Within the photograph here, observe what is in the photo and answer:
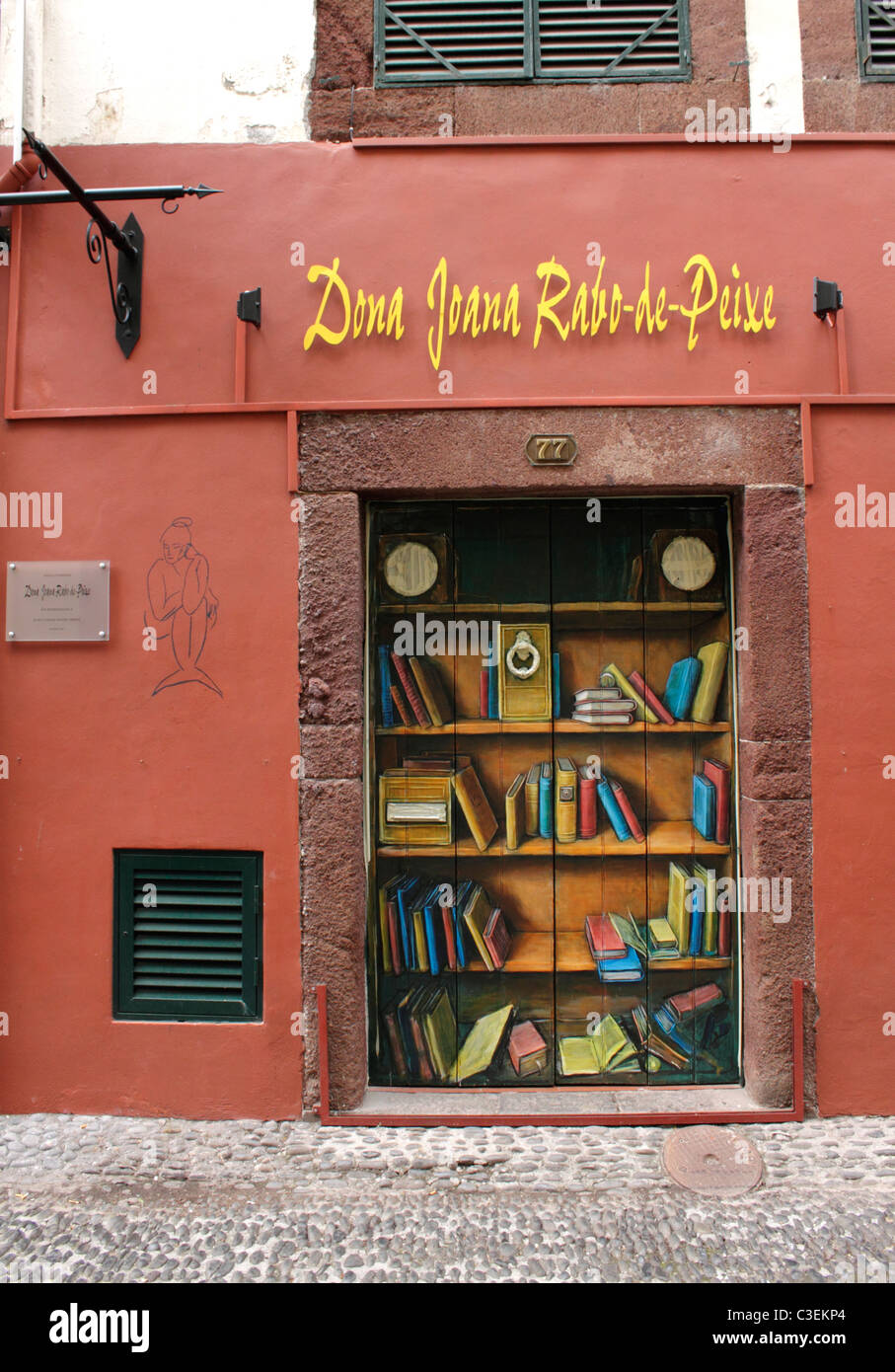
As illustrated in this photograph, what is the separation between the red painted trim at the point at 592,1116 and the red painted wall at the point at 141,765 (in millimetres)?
162

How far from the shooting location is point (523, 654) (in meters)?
3.75

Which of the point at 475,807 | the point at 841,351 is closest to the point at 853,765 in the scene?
the point at 475,807

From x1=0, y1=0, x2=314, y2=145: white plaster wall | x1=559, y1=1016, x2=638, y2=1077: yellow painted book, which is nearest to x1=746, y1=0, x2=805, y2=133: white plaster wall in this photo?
x1=0, y1=0, x2=314, y2=145: white plaster wall

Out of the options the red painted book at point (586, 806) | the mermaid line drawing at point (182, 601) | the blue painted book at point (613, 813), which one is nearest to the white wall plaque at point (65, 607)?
the mermaid line drawing at point (182, 601)

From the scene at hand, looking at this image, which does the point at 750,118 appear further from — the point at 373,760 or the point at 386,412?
the point at 373,760

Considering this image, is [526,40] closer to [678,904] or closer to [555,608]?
[555,608]

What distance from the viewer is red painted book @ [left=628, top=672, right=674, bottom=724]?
3.74 meters

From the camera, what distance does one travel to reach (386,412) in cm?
353

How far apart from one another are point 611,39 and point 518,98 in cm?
55

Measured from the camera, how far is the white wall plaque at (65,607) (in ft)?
11.7

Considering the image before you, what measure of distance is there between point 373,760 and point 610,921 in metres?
1.38

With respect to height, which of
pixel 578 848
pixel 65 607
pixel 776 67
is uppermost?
pixel 776 67

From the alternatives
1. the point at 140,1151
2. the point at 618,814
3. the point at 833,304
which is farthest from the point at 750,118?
the point at 140,1151

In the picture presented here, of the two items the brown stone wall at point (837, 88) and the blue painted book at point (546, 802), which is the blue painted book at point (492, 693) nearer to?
the blue painted book at point (546, 802)
